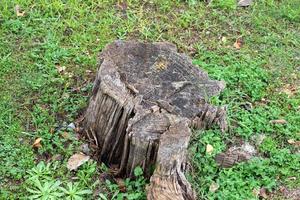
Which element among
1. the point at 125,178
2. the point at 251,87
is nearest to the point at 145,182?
the point at 125,178

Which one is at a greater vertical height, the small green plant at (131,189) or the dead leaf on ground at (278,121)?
the dead leaf on ground at (278,121)

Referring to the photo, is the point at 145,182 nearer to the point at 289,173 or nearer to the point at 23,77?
the point at 289,173

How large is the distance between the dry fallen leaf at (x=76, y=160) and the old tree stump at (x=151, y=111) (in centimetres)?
14

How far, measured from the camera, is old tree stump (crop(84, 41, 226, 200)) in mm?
3482

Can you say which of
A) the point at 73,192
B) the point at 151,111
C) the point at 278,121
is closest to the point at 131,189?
the point at 73,192

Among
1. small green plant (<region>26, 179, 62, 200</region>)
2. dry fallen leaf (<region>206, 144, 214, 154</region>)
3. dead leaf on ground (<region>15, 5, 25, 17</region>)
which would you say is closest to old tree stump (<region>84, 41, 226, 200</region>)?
dry fallen leaf (<region>206, 144, 214, 154</region>)

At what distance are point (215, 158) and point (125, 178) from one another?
685 mm

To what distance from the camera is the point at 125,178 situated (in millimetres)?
3875

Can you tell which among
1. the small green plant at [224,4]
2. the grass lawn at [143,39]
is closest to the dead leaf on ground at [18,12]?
the grass lawn at [143,39]

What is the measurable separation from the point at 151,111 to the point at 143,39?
1727 mm

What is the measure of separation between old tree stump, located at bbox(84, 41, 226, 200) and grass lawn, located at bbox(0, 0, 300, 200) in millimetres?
174

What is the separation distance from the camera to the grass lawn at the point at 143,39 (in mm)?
3865

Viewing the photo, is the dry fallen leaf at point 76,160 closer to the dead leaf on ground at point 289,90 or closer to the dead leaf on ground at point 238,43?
the dead leaf on ground at point 289,90

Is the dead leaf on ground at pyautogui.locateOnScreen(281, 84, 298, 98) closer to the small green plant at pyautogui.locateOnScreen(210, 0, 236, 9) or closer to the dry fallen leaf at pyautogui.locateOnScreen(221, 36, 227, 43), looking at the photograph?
the dry fallen leaf at pyautogui.locateOnScreen(221, 36, 227, 43)
